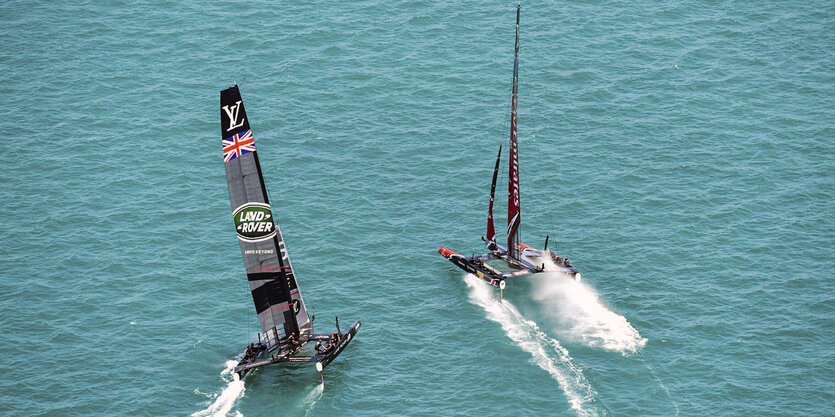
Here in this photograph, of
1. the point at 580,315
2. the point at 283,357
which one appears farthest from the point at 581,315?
the point at 283,357

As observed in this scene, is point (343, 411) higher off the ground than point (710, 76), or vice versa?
point (710, 76)

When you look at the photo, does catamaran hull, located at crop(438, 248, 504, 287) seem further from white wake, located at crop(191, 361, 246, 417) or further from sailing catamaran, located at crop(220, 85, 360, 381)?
white wake, located at crop(191, 361, 246, 417)

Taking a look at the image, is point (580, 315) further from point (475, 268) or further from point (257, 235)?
point (257, 235)

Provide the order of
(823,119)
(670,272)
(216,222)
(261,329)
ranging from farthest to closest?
1. (823,119)
2. (216,222)
3. (670,272)
4. (261,329)

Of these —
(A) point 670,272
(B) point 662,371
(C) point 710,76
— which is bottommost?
(B) point 662,371

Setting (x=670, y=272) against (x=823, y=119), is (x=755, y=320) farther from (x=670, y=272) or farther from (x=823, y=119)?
(x=823, y=119)

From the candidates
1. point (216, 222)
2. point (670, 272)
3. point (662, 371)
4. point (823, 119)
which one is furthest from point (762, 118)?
point (216, 222)

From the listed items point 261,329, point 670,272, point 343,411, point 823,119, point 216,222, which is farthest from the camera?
point 823,119

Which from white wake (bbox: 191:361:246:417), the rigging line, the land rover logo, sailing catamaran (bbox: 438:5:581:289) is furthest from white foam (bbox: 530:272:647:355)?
white wake (bbox: 191:361:246:417)
